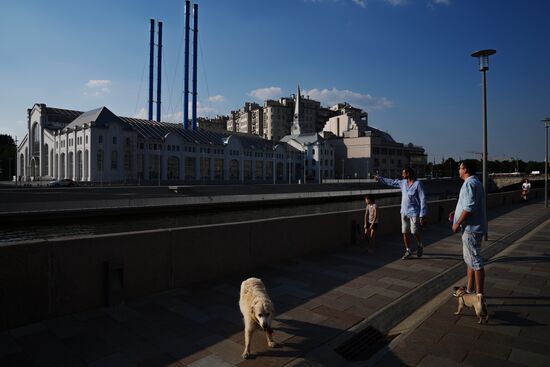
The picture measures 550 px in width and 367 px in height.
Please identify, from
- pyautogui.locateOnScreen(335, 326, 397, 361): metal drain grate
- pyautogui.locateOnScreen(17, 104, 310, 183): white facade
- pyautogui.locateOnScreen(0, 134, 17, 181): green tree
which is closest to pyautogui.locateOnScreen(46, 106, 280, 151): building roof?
pyautogui.locateOnScreen(17, 104, 310, 183): white facade

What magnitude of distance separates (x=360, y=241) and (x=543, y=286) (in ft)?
14.9

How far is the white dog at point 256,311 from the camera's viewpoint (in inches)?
141

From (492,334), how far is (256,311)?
3.11 m

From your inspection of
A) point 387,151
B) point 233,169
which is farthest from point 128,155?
point 387,151

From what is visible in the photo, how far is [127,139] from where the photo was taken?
69188mm

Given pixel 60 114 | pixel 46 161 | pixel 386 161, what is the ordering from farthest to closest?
pixel 386 161, pixel 60 114, pixel 46 161

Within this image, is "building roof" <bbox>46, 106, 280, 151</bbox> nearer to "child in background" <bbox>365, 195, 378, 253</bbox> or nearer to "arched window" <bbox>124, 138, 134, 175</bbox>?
"arched window" <bbox>124, 138, 134, 175</bbox>

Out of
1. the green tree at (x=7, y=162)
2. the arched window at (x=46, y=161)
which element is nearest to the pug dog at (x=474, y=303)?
the arched window at (x=46, y=161)

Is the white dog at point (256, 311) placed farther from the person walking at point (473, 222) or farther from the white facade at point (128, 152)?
the white facade at point (128, 152)

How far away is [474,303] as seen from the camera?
4.69 meters

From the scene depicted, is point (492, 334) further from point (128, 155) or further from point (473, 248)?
point (128, 155)

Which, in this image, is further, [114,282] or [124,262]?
[124,262]

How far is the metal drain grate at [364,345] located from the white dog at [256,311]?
875 millimetres

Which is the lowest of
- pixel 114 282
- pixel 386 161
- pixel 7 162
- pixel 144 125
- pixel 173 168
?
pixel 114 282
